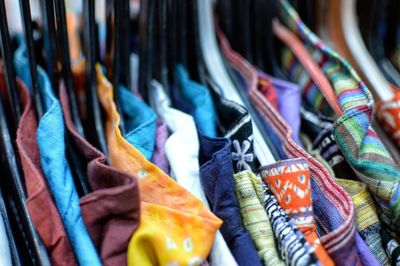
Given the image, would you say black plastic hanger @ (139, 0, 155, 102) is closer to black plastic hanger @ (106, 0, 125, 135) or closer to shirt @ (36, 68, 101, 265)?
black plastic hanger @ (106, 0, 125, 135)

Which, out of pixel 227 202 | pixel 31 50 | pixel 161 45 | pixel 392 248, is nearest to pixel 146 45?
pixel 161 45

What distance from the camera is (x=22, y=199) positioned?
496mm

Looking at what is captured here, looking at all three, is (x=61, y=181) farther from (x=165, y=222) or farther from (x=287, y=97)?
(x=287, y=97)

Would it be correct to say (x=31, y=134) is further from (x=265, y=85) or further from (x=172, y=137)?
(x=265, y=85)

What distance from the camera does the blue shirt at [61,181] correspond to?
46cm

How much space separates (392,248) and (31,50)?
0.44 metres

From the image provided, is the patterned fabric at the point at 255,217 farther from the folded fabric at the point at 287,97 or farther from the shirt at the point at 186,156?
the folded fabric at the point at 287,97

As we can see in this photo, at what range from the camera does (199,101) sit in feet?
2.01

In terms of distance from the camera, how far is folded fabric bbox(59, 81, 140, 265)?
0.43 metres

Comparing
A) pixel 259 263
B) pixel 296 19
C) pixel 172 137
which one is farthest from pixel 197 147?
pixel 296 19

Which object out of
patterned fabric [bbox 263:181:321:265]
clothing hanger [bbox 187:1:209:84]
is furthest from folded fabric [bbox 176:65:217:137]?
patterned fabric [bbox 263:181:321:265]

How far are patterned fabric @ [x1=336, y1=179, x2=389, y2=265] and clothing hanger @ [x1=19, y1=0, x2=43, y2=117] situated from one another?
35 centimetres

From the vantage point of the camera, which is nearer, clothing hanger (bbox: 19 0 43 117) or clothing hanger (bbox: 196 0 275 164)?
clothing hanger (bbox: 19 0 43 117)

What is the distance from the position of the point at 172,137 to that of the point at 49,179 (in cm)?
13
